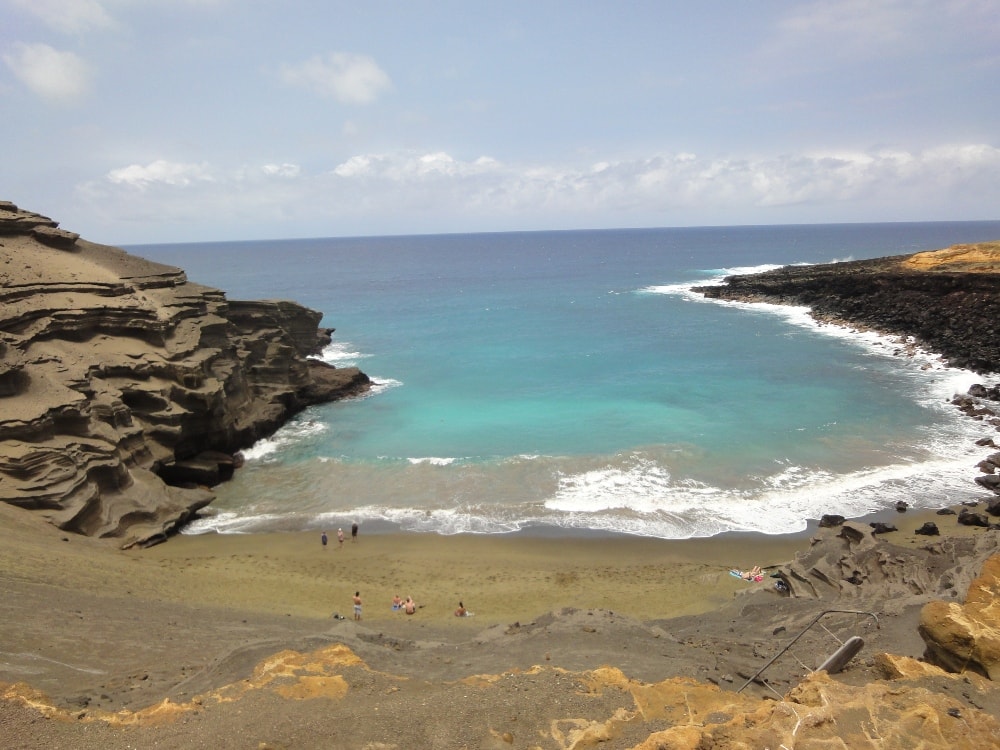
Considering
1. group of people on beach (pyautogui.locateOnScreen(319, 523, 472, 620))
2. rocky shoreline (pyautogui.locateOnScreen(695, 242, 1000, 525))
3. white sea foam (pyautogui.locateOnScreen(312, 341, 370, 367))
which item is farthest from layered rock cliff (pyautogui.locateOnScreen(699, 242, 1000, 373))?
white sea foam (pyautogui.locateOnScreen(312, 341, 370, 367))

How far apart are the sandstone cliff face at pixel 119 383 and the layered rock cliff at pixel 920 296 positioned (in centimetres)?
4608

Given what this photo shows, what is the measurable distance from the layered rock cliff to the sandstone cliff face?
1814 inches

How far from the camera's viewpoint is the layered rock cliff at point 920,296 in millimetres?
47281

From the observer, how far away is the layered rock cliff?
47.3m

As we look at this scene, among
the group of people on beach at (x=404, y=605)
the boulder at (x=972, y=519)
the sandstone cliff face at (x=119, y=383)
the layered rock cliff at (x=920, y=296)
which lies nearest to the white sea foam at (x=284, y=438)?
the sandstone cliff face at (x=119, y=383)

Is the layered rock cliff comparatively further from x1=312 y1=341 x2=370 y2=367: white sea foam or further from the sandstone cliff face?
the sandstone cliff face

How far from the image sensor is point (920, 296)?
192ft

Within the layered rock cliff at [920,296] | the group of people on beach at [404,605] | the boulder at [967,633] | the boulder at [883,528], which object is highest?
the layered rock cliff at [920,296]

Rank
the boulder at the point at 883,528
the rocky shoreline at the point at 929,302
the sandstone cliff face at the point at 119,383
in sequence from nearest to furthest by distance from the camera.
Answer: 1. the sandstone cliff face at the point at 119,383
2. the boulder at the point at 883,528
3. the rocky shoreline at the point at 929,302

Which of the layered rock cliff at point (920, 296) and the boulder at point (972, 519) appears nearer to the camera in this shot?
the boulder at point (972, 519)

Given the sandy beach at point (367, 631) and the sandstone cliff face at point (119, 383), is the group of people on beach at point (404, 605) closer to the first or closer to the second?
the sandy beach at point (367, 631)

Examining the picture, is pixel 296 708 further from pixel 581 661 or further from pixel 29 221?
pixel 29 221

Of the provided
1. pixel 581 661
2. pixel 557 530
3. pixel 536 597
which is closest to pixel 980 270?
pixel 557 530

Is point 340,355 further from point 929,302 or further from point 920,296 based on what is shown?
point 920,296
